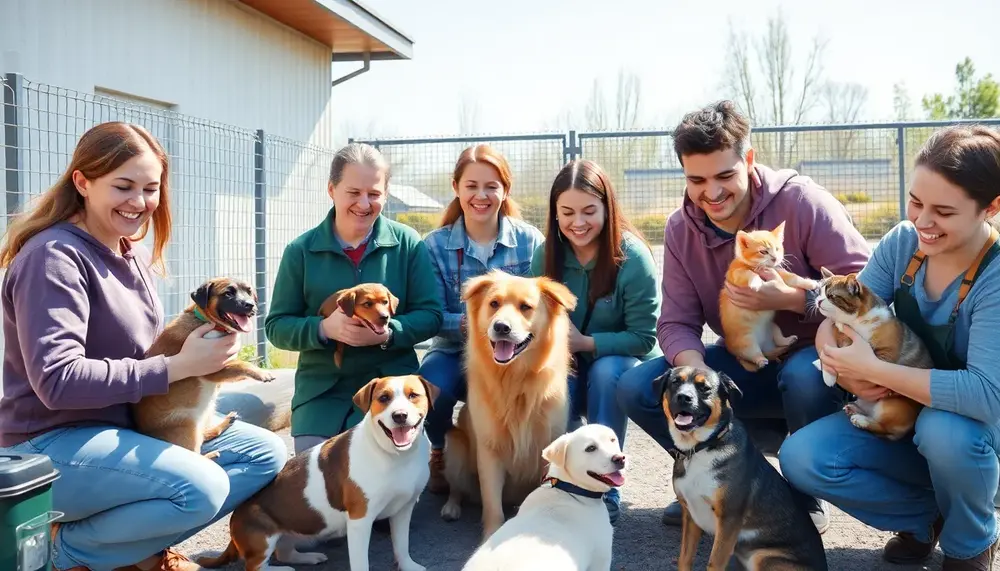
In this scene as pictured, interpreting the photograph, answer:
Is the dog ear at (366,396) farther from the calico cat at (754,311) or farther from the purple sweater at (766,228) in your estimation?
the calico cat at (754,311)

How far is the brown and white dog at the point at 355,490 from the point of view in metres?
3.38

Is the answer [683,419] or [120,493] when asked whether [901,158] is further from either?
[120,493]

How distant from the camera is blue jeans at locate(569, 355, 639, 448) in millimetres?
4098

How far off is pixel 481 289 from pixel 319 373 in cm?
110

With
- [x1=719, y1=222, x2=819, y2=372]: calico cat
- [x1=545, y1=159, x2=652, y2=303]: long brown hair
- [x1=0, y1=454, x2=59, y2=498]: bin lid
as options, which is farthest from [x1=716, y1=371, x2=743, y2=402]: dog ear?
[x1=0, y1=454, x2=59, y2=498]: bin lid

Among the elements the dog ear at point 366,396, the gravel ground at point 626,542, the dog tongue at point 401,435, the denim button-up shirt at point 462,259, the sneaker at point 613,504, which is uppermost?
the denim button-up shirt at point 462,259

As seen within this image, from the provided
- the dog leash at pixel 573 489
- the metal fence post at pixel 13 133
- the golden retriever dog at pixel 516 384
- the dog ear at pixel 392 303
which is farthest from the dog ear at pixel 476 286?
the metal fence post at pixel 13 133

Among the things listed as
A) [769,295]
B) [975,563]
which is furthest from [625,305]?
[975,563]

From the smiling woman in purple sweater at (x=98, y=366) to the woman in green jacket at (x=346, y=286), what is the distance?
100cm

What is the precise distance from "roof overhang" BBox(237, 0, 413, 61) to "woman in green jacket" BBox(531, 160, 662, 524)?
287 inches

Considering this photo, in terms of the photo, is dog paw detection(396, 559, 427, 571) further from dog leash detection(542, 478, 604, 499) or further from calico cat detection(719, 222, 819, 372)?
calico cat detection(719, 222, 819, 372)

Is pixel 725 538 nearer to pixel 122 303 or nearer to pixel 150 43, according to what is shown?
pixel 122 303

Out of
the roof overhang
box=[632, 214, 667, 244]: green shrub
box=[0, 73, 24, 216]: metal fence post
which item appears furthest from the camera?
the roof overhang

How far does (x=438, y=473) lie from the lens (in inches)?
186
